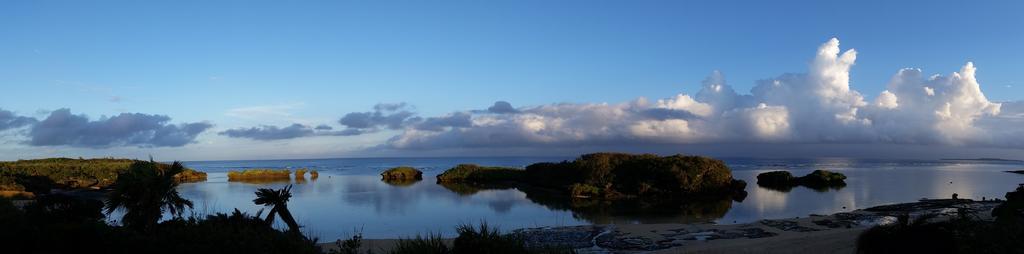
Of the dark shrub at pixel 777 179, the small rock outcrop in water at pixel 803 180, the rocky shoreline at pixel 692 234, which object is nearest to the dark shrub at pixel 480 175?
the dark shrub at pixel 777 179

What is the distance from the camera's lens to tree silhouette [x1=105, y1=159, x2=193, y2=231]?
21.0m

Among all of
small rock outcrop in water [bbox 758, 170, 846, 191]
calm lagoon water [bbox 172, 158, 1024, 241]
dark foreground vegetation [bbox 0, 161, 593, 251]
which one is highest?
dark foreground vegetation [bbox 0, 161, 593, 251]

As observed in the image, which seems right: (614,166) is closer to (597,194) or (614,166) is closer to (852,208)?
(597,194)

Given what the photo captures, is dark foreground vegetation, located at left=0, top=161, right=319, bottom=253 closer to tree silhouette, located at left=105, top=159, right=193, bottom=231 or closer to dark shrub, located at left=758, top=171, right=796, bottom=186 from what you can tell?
tree silhouette, located at left=105, top=159, right=193, bottom=231

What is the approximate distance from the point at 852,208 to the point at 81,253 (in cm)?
4866

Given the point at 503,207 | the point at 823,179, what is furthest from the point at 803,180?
the point at 503,207

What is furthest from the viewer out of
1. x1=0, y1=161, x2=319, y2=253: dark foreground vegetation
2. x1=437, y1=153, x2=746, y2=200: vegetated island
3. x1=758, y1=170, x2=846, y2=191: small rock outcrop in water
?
x1=758, y1=170, x2=846, y2=191: small rock outcrop in water

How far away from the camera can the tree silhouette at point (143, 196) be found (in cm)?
2100

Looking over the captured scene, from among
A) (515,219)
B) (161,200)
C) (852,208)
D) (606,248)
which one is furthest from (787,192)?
(161,200)

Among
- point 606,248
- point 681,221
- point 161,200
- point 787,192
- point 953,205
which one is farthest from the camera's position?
point 787,192

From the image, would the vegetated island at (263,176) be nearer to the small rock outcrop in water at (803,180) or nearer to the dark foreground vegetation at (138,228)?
the small rock outcrop in water at (803,180)

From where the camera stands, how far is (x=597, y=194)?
5903 cm

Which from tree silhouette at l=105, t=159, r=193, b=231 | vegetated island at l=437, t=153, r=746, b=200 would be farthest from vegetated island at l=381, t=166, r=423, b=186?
tree silhouette at l=105, t=159, r=193, b=231

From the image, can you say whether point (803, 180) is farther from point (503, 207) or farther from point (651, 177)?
point (503, 207)
